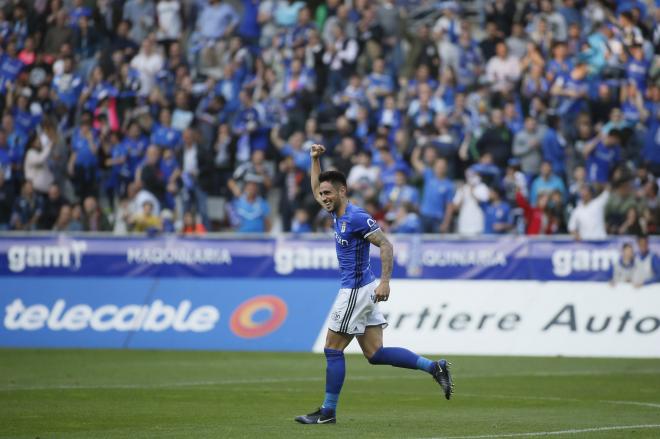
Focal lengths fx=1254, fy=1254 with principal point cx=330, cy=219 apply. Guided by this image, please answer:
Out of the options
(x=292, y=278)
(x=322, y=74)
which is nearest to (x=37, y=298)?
(x=292, y=278)

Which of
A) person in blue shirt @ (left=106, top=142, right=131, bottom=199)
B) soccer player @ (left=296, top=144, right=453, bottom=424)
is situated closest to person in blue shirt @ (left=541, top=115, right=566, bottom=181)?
person in blue shirt @ (left=106, top=142, right=131, bottom=199)

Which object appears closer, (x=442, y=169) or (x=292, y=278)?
(x=292, y=278)

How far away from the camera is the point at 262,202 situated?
24.0m

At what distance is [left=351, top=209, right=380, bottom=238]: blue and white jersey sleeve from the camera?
11258mm

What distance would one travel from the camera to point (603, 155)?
23.6 metres

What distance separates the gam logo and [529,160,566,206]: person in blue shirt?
8297 mm

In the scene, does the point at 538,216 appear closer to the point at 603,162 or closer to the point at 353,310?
the point at 603,162

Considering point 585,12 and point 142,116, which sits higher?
point 585,12

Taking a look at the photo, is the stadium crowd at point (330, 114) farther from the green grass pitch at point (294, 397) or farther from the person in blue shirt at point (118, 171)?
the green grass pitch at point (294, 397)

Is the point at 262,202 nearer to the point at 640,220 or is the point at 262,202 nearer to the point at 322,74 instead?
the point at 322,74

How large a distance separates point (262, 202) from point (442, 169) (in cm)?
349

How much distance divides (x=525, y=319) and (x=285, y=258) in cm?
426

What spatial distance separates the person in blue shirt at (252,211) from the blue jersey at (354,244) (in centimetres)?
1250

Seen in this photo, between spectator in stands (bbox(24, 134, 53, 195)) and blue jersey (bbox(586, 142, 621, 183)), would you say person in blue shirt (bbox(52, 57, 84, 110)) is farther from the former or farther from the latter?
blue jersey (bbox(586, 142, 621, 183))
